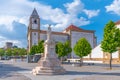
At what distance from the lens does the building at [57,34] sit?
333 ft

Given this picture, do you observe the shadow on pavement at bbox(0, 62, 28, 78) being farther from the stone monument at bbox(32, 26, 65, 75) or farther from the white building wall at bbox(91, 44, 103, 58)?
the white building wall at bbox(91, 44, 103, 58)

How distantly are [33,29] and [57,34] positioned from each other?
11565 millimetres

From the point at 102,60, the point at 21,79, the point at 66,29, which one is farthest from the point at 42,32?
the point at 21,79

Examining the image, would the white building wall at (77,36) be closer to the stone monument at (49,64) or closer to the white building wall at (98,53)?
the white building wall at (98,53)

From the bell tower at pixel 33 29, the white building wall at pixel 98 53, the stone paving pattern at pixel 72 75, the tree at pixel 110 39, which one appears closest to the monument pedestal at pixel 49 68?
the stone paving pattern at pixel 72 75

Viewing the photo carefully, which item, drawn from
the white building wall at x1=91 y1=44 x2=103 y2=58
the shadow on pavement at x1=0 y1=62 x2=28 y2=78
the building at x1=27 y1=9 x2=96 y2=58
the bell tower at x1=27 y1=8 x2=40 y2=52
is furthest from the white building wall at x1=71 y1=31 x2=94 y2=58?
the shadow on pavement at x1=0 y1=62 x2=28 y2=78

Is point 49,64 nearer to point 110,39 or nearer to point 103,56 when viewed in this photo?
point 110,39

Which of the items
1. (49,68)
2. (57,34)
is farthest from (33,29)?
(49,68)

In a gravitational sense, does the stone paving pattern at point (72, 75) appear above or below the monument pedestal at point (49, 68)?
below

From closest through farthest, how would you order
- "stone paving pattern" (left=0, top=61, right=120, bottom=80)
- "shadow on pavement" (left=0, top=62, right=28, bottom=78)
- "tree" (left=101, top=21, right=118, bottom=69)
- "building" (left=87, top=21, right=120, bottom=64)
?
"stone paving pattern" (left=0, top=61, right=120, bottom=80)
"shadow on pavement" (left=0, top=62, right=28, bottom=78)
"tree" (left=101, top=21, right=118, bottom=69)
"building" (left=87, top=21, right=120, bottom=64)

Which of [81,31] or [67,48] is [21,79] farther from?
[81,31]

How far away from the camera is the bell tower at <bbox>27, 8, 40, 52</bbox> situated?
101188 mm

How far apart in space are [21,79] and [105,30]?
19.0 meters

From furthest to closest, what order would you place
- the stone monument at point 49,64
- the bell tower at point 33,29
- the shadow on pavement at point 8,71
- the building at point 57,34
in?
1. the building at point 57,34
2. the bell tower at point 33,29
3. the stone monument at point 49,64
4. the shadow on pavement at point 8,71
